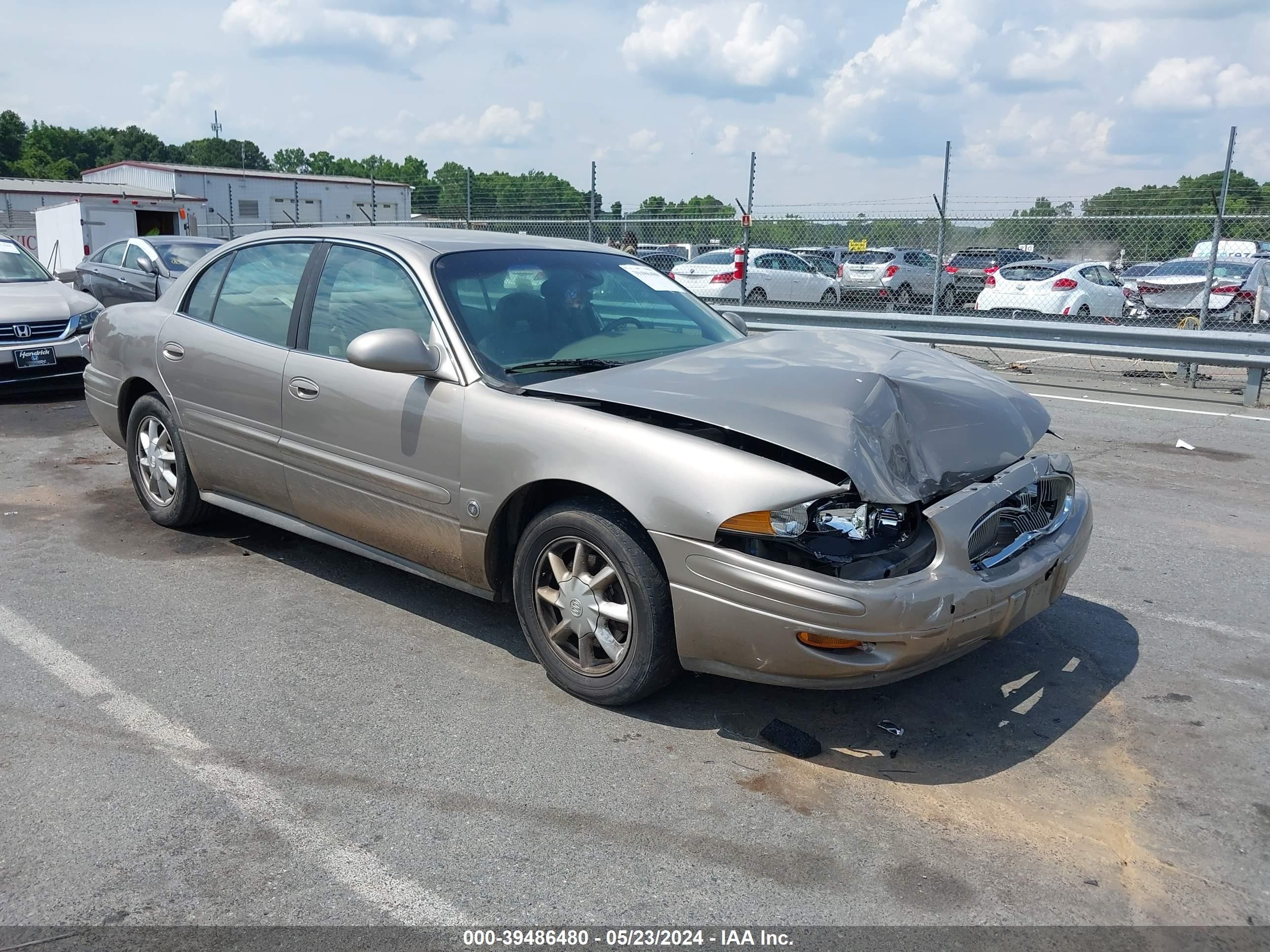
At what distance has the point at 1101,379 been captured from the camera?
12.5 meters

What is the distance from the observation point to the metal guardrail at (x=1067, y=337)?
415 inches

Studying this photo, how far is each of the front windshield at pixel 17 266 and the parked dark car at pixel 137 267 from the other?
2.03m

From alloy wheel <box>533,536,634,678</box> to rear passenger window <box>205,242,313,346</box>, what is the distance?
5.97 ft

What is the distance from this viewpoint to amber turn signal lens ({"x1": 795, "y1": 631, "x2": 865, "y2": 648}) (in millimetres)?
3086

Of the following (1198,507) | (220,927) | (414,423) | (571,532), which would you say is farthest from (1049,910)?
(1198,507)

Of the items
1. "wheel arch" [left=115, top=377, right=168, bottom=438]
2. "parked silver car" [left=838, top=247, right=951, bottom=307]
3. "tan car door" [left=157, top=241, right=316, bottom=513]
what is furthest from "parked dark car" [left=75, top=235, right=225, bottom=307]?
"parked silver car" [left=838, top=247, right=951, bottom=307]

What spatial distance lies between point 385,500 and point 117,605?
1438 millimetres

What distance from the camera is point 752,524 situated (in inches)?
125

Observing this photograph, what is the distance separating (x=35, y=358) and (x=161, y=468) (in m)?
5.06

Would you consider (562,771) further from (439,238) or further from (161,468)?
(161,468)

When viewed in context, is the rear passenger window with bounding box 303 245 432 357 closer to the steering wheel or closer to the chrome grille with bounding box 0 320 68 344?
the steering wheel

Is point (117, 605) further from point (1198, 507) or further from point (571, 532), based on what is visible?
point (1198, 507)

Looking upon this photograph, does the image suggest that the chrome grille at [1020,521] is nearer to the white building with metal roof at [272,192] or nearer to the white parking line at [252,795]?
the white parking line at [252,795]

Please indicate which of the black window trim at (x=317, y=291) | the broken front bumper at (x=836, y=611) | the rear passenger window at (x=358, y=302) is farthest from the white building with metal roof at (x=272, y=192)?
the broken front bumper at (x=836, y=611)
